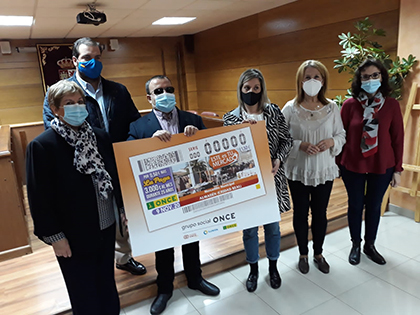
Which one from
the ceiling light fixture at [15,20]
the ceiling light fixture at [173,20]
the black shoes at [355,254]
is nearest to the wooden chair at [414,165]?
the black shoes at [355,254]

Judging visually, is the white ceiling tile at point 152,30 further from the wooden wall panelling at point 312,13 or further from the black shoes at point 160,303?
the black shoes at point 160,303

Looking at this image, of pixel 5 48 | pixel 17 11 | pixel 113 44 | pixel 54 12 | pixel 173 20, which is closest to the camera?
pixel 17 11

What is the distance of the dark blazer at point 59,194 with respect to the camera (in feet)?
4.16

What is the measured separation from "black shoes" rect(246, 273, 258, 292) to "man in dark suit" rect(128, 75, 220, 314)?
374mm

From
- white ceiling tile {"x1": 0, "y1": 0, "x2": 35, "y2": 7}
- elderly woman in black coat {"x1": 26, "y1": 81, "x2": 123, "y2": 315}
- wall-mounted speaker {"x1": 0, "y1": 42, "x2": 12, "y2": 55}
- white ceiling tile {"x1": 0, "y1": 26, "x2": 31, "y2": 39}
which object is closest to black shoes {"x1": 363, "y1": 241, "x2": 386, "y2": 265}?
elderly woman in black coat {"x1": 26, "y1": 81, "x2": 123, "y2": 315}

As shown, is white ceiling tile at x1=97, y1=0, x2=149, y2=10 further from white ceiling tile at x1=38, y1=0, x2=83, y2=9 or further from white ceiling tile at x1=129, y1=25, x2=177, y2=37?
white ceiling tile at x1=129, y1=25, x2=177, y2=37

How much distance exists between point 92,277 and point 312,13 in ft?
13.5

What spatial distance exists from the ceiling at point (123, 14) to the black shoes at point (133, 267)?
3.08 meters

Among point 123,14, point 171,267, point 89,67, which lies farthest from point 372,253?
point 123,14

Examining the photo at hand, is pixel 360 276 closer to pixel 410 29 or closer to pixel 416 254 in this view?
pixel 416 254

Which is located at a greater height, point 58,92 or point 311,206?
point 58,92

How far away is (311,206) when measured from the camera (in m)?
2.17

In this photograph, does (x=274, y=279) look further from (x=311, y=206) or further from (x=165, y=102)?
(x=165, y=102)

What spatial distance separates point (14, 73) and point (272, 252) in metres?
6.19
